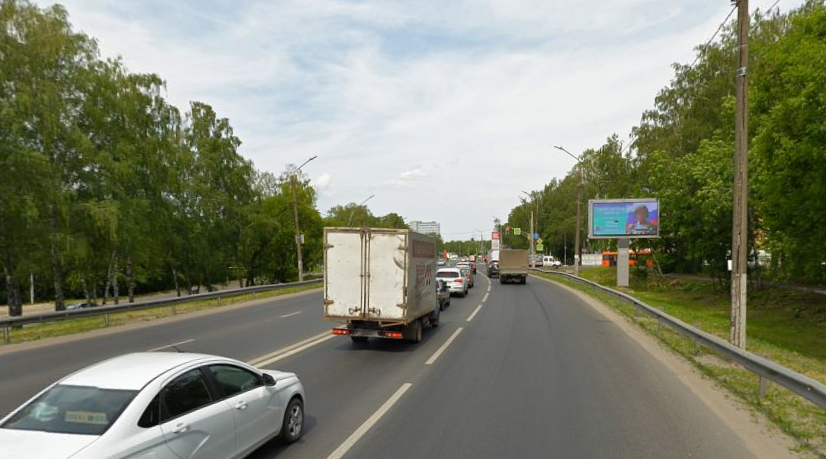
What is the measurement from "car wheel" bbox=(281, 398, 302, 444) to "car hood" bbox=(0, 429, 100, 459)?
245cm

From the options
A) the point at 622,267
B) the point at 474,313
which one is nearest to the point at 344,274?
the point at 474,313

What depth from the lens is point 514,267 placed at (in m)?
38.8

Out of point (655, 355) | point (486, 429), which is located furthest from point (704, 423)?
point (655, 355)

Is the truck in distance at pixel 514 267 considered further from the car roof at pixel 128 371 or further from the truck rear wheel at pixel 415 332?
the car roof at pixel 128 371

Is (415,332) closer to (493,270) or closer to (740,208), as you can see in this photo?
(740,208)

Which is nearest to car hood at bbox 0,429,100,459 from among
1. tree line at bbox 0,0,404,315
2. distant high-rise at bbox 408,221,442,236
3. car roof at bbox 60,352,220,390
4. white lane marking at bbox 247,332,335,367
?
car roof at bbox 60,352,220,390

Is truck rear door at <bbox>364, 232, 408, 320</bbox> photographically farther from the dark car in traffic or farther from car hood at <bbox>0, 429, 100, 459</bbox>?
the dark car in traffic

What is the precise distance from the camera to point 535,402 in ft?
24.1

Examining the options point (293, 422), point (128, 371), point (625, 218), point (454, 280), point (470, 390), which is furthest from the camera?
point (625, 218)

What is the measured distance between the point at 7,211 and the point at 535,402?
80.7ft

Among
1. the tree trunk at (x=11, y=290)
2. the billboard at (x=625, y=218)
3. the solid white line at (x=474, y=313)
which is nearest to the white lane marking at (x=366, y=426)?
the solid white line at (x=474, y=313)

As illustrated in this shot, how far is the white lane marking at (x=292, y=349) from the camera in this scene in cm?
1020

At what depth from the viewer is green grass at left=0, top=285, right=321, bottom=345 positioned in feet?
50.4

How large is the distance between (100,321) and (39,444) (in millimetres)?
17350
